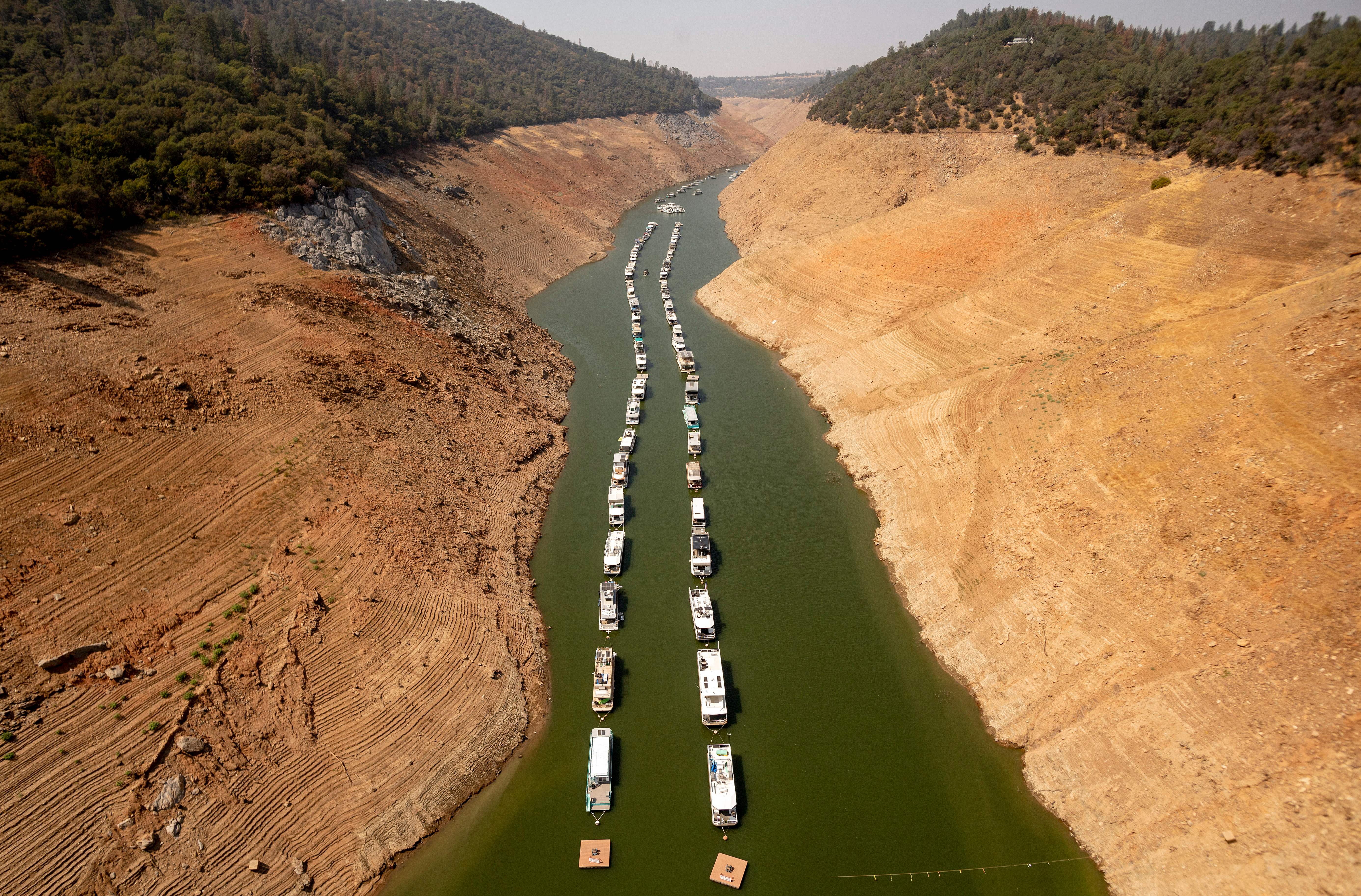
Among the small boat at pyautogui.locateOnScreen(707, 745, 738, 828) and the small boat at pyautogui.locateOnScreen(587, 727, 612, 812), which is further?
the small boat at pyautogui.locateOnScreen(587, 727, 612, 812)

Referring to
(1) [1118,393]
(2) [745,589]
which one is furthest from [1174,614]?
(2) [745,589]

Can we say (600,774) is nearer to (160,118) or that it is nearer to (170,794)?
(170,794)

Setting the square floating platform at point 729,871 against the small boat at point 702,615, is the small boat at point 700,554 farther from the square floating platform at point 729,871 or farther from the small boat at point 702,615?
the square floating platform at point 729,871

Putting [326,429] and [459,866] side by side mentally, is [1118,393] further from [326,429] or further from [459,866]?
[326,429]

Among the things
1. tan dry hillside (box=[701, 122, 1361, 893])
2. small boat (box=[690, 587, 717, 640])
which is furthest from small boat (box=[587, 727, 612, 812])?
tan dry hillside (box=[701, 122, 1361, 893])

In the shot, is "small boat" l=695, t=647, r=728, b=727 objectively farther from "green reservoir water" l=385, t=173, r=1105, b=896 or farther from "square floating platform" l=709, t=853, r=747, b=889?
"square floating platform" l=709, t=853, r=747, b=889

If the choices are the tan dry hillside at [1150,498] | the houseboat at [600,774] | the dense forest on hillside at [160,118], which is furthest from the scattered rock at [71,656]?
the tan dry hillside at [1150,498]

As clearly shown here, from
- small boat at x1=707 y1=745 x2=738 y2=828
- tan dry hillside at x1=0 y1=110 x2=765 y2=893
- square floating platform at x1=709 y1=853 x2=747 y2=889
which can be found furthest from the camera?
small boat at x1=707 y1=745 x2=738 y2=828
